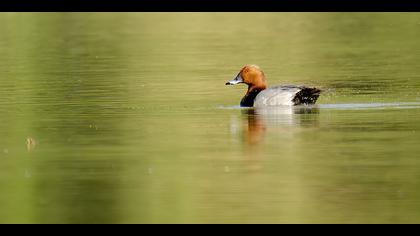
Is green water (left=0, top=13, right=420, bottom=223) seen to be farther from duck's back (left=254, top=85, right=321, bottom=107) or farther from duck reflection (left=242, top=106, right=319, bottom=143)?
duck's back (left=254, top=85, right=321, bottom=107)

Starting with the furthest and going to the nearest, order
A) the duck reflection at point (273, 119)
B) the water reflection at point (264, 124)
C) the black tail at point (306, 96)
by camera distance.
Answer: the black tail at point (306, 96) → the duck reflection at point (273, 119) → the water reflection at point (264, 124)

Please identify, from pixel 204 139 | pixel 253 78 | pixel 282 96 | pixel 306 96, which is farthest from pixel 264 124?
pixel 253 78

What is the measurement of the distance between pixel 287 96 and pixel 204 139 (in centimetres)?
345

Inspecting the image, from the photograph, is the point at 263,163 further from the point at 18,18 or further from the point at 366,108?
the point at 18,18

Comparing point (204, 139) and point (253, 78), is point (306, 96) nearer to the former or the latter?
point (253, 78)

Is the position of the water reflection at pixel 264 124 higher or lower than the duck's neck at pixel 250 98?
lower

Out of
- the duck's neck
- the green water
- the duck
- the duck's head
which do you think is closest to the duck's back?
the duck

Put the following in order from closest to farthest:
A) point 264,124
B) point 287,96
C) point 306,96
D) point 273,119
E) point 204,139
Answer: point 204,139
point 264,124
point 273,119
point 306,96
point 287,96

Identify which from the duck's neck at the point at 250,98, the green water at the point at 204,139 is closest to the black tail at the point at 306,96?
the green water at the point at 204,139

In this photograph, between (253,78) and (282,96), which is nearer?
(282,96)

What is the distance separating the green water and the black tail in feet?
0.77

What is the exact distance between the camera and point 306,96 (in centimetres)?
1908

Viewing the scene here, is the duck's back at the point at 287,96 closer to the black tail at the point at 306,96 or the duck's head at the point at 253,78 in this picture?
the black tail at the point at 306,96

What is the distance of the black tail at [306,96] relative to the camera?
1903 cm
